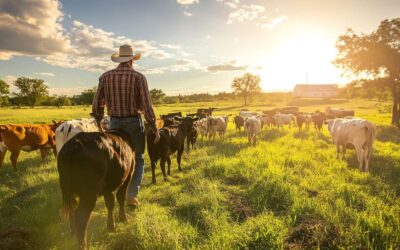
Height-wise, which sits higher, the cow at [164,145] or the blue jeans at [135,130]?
the blue jeans at [135,130]

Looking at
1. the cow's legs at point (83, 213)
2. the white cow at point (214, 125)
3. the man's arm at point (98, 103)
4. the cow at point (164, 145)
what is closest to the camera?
the cow's legs at point (83, 213)

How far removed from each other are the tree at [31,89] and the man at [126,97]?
323ft

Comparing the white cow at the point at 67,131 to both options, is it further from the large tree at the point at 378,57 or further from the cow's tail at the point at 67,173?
the large tree at the point at 378,57

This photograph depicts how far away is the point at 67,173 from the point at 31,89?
10590 cm

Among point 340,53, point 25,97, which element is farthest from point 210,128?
point 25,97

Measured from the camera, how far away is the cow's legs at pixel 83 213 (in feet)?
12.1

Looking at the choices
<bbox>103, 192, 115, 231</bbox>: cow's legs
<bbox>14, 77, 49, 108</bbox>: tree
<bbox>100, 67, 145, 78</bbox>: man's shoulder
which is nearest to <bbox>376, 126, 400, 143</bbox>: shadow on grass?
<bbox>100, 67, 145, 78</bbox>: man's shoulder

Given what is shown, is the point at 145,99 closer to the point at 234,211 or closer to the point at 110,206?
the point at 110,206

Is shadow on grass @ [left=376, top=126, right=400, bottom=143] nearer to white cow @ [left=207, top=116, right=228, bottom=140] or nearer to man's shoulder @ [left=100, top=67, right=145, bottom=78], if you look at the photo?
white cow @ [left=207, top=116, right=228, bottom=140]

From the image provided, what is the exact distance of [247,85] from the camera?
308ft

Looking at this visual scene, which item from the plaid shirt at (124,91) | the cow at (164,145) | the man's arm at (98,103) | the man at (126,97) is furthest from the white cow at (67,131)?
the plaid shirt at (124,91)

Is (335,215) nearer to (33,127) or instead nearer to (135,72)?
(135,72)

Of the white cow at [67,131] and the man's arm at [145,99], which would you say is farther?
the white cow at [67,131]

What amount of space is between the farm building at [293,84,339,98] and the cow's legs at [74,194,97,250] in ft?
383
